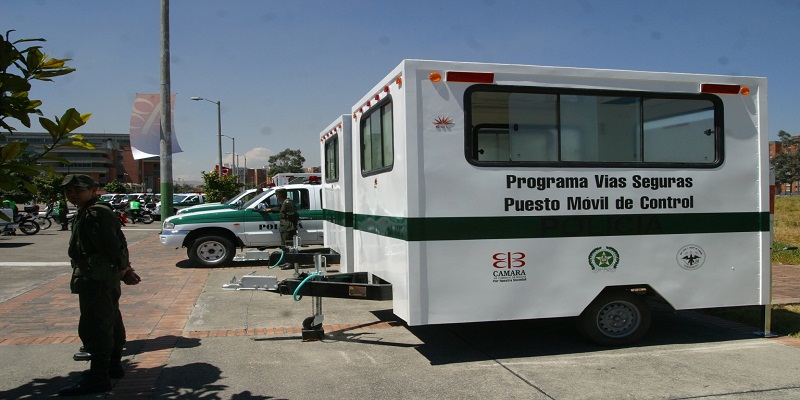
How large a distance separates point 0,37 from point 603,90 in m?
4.85

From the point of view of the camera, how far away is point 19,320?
754 cm

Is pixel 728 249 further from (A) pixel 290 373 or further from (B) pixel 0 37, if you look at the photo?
(B) pixel 0 37

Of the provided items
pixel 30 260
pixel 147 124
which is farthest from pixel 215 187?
pixel 30 260

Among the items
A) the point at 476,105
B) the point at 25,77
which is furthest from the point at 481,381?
the point at 25,77

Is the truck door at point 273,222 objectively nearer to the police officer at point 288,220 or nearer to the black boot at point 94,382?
the police officer at point 288,220

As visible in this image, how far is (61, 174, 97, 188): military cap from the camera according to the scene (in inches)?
195

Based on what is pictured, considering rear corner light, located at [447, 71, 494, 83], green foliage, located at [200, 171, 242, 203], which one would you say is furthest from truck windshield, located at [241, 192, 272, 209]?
green foliage, located at [200, 171, 242, 203]

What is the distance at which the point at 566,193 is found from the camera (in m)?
5.82

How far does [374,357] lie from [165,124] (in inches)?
464

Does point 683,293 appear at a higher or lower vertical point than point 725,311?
higher

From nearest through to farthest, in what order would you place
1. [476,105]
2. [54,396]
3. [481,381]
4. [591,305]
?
[54,396] < [481,381] < [476,105] < [591,305]

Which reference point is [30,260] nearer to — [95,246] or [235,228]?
[235,228]

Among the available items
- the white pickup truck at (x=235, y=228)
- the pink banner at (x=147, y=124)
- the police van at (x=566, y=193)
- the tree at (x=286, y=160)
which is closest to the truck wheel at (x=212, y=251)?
the white pickup truck at (x=235, y=228)

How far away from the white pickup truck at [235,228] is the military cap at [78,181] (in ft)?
25.0
